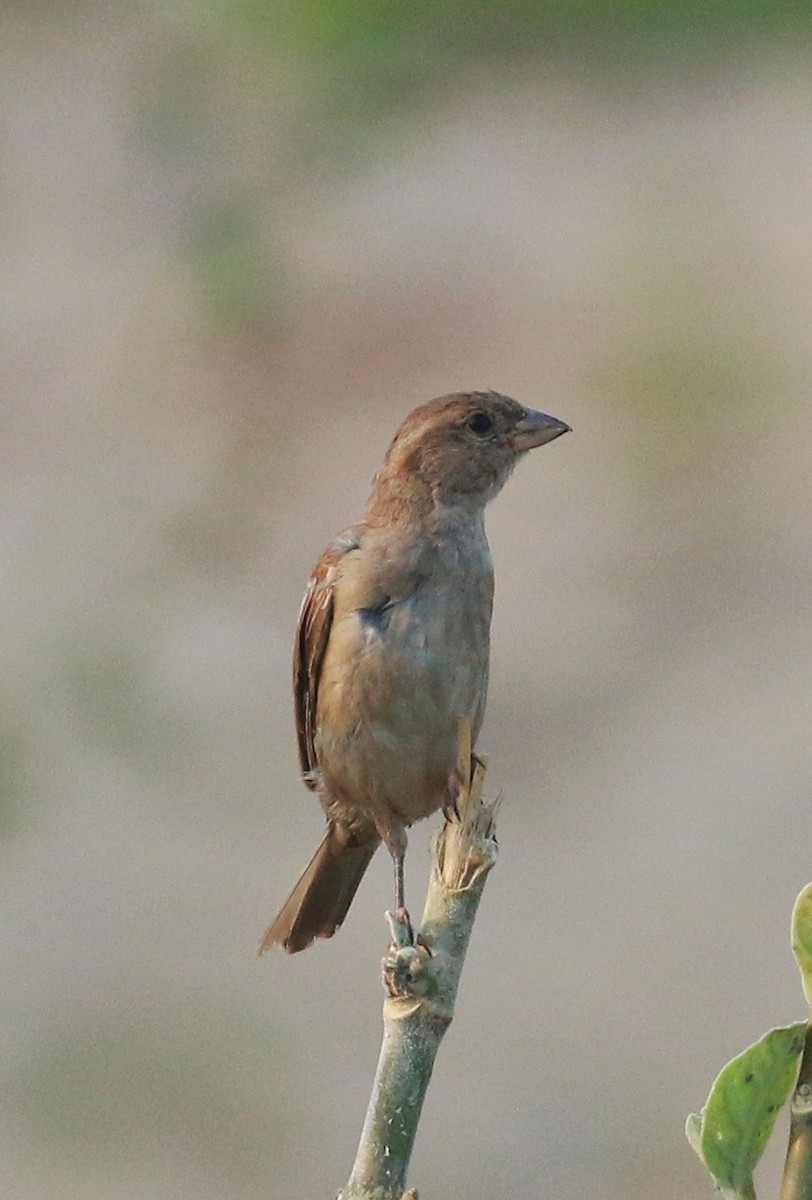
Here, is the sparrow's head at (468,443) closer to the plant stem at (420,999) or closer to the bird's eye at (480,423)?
the bird's eye at (480,423)

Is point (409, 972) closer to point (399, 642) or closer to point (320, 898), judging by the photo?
point (399, 642)

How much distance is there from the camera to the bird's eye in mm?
3043

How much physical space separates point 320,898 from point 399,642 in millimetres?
611

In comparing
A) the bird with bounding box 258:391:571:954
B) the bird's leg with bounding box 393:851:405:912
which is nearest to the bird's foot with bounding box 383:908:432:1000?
the bird's leg with bounding box 393:851:405:912

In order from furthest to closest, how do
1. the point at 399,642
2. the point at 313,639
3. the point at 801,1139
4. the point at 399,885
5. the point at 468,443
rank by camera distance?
the point at 468,443 < the point at 313,639 < the point at 399,642 < the point at 399,885 < the point at 801,1139

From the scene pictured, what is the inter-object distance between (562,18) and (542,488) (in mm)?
6403

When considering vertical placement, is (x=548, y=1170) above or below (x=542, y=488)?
below

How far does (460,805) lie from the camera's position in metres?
1.24

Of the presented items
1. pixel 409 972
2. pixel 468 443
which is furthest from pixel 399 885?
pixel 409 972

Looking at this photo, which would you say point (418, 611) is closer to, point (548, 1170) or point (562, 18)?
point (562, 18)

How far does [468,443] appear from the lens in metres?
3.03

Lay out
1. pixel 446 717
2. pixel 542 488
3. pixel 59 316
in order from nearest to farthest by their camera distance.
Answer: pixel 59 316 → pixel 446 717 → pixel 542 488

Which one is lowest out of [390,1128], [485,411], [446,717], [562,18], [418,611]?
[390,1128]

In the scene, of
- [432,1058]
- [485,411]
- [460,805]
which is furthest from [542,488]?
[432,1058]
